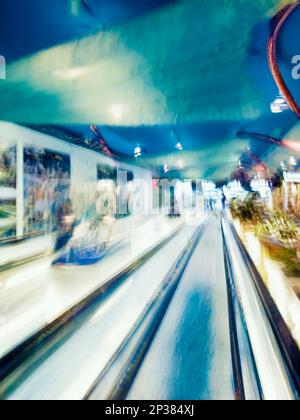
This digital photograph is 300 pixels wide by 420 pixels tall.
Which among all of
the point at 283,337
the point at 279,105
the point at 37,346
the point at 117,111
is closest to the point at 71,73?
the point at 117,111

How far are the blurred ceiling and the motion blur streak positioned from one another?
0.05ft

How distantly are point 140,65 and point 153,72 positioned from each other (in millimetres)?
329

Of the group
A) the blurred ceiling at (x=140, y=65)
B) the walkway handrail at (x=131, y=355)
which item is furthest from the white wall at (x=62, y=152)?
the walkway handrail at (x=131, y=355)

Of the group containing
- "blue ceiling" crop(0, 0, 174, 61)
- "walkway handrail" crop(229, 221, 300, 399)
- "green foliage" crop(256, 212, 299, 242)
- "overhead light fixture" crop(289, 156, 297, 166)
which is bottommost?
"walkway handrail" crop(229, 221, 300, 399)

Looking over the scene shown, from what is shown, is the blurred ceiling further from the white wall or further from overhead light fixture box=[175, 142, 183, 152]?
overhead light fixture box=[175, 142, 183, 152]

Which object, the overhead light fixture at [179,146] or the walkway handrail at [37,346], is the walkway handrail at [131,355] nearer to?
the walkway handrail at [37,346]

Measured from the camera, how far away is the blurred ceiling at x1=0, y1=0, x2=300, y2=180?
348 cm

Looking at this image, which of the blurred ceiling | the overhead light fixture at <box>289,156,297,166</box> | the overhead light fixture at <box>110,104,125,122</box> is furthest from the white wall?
the overhead light fixture at <box>289,156,297,166</box>

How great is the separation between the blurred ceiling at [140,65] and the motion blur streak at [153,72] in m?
0.01

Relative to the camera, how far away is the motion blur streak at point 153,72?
146 inches

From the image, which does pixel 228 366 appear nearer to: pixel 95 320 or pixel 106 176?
pixel 95 320

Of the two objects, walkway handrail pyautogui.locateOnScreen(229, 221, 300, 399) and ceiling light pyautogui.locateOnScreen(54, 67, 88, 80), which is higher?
ceiling light pyautogui.locateOnScreen(54, 67, 88, 80)

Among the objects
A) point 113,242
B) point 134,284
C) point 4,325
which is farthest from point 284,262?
point 113,242

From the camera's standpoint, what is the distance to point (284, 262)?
5215 millimetres
